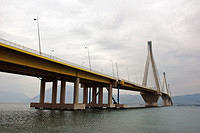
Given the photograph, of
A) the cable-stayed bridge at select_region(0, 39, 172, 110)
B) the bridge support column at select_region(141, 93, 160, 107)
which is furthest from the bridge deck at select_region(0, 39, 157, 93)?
the bridge support column at select_region(141, 93, 160, 107)

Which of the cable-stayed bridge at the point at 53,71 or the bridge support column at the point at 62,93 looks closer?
the cable-stayed bridge at the point at 53,71

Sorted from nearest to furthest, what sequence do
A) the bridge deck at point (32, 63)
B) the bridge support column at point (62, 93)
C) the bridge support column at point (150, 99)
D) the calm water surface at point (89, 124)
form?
the calm water surface at point (89, 124)
the bridge deck at point (32, 63)
the bridge support column at point (62, 93)
the bridge support column at point (150, 99)

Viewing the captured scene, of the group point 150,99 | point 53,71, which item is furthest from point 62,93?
point 150,99

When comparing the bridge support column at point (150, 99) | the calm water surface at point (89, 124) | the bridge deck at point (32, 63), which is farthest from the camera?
the bridge support column at point (150, 99)

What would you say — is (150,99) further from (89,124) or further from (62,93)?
(89,124)

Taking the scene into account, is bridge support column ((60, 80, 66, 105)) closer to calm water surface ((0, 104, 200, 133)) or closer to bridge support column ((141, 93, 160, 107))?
calm water surface ((0, 104, 200, 133))

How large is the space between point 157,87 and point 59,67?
84.0 metres

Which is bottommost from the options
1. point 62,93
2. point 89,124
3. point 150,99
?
point 89,124

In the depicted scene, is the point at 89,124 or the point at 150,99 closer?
the point at 89,124

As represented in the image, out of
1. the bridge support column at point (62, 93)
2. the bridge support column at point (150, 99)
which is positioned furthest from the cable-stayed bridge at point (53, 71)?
the bridge support column at point (150, 99)

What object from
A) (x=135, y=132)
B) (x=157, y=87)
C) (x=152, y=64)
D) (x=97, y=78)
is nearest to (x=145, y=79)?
(x=152, y=64)

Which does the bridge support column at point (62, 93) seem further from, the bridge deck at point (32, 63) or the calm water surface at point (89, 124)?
the calm water surface at point (89, 124)

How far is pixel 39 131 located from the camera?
78.4ft

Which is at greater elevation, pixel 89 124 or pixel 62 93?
pixel 62 93
